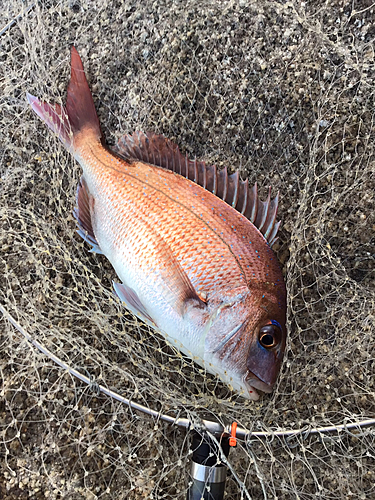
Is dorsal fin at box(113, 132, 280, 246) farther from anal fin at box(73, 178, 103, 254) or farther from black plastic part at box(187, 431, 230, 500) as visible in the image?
black plastic part at box(187, 431, 230, 500)

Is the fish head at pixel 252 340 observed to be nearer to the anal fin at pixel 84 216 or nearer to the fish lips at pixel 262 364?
the fish lips at pixel 262 364

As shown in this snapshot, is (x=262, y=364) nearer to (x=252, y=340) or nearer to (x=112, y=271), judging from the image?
(x=252, y=340)

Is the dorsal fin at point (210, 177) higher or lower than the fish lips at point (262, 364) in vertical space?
higher

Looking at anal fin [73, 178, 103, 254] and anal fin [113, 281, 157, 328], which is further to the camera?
anal fin [73, 178, 103, 254]

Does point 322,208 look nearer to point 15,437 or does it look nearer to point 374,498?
point 374,498

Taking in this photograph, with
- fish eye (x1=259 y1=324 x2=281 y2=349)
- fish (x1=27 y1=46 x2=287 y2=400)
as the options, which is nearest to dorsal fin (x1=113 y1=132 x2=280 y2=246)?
fish (x1=27 y1=46 x2=287 y2=400)

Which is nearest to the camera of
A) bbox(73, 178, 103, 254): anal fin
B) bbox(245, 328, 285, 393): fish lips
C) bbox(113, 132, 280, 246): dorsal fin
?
bbox(245, 328, 285, 393): fish lips

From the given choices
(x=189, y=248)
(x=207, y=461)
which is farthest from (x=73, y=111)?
(x=207, y=461)

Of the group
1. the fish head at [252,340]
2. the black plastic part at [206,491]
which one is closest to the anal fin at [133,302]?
the fish head at [252,340]
